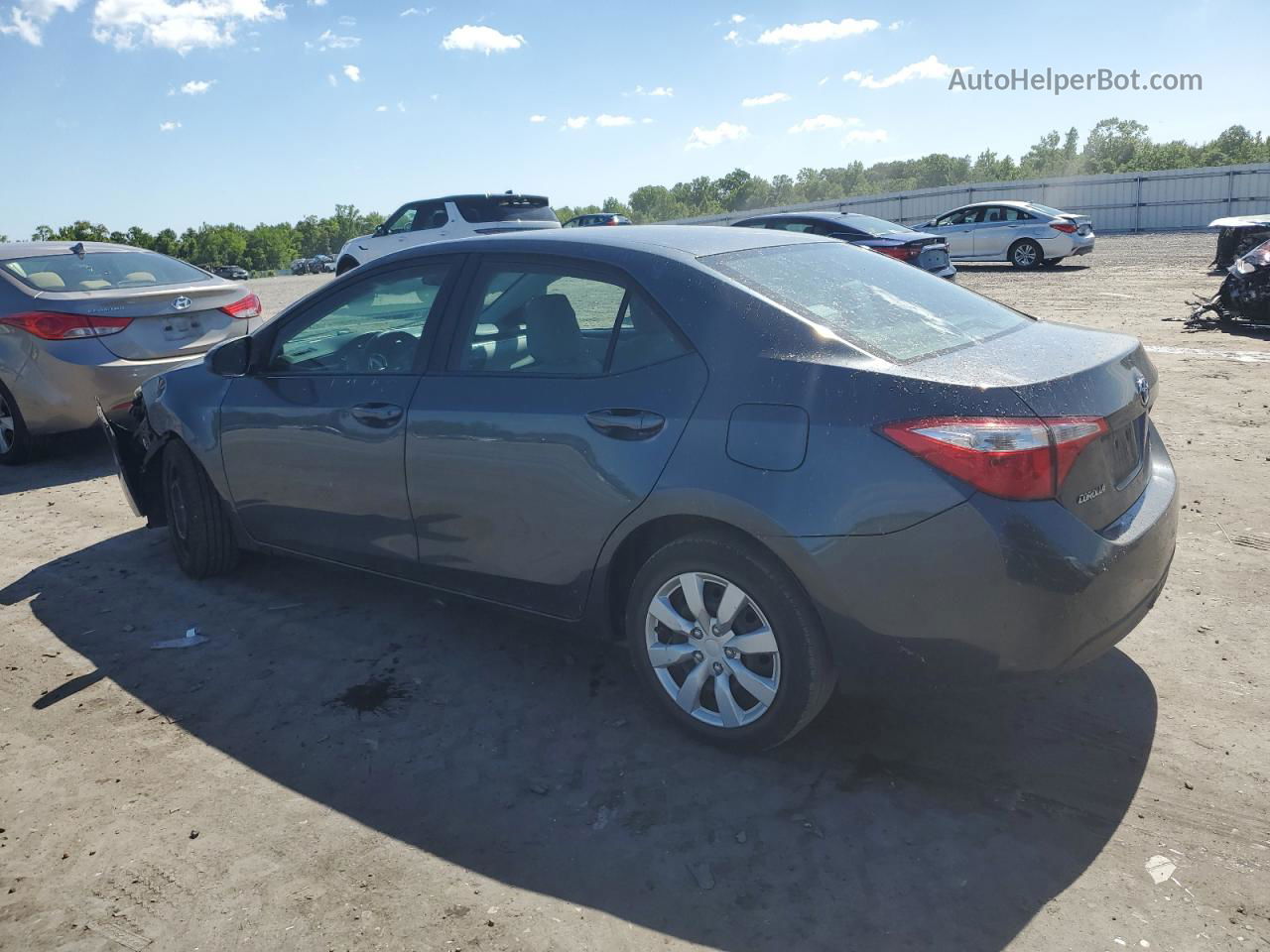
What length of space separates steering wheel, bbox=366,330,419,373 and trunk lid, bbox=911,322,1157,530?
2013 mm

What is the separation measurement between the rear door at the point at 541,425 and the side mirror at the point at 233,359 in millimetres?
1219

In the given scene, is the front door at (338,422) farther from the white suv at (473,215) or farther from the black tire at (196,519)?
the white suv at (473,215)

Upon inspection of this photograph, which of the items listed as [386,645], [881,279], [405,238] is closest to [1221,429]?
[881,279]

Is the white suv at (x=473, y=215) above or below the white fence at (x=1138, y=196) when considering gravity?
above

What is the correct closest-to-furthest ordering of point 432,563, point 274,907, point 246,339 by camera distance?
point 274,907 → point 432,563 → point 246,339

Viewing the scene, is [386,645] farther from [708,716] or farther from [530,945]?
[530,945]

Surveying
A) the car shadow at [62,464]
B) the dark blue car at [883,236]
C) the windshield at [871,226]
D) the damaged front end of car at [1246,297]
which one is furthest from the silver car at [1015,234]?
the car shadow at [62,464]

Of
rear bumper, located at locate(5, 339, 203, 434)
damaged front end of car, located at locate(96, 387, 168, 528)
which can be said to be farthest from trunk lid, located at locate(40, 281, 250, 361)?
damaged front end of car, located at locate(96, 387, 168, 528)

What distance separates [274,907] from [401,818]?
0.47 metres

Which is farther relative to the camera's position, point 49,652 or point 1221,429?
point 1221,429

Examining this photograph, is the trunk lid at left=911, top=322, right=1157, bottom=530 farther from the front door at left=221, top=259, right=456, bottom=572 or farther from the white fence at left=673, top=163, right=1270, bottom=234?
the white fence at left=673, top=163, right=1270, bottom=234

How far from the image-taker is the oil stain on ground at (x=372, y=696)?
3.89 meters

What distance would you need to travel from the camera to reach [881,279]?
3.94 metres

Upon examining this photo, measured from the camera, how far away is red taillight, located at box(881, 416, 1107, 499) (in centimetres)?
286
